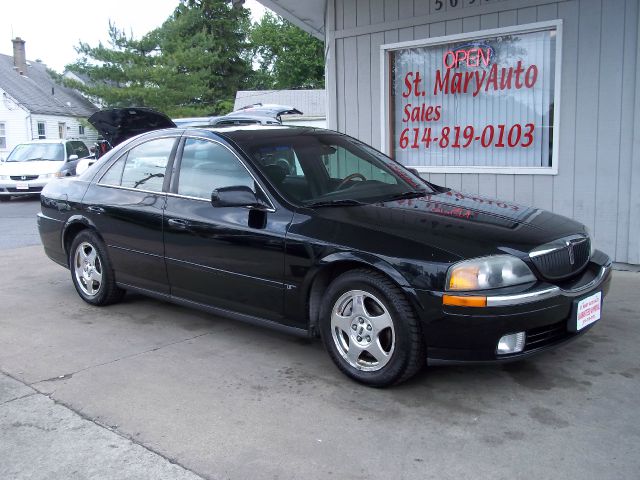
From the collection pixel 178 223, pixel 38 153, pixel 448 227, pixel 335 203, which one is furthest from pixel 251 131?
pixel 38 153

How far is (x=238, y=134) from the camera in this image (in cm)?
471

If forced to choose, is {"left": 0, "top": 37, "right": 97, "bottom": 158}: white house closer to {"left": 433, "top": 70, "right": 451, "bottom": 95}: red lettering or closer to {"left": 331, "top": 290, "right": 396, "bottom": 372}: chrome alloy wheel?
{"left": 433, "top": 70, "right": 451, "bottom": 95}: red lettering

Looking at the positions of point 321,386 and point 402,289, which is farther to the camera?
point 321,386

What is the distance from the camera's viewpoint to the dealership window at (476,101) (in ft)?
22.6

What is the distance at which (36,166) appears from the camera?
55.0ft

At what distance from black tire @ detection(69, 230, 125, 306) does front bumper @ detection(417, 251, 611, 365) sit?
10.4 ft

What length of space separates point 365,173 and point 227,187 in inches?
46.8

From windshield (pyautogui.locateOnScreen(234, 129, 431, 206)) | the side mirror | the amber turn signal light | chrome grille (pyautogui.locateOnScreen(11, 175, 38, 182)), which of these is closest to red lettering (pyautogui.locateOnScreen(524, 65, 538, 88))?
windshield (pyautogui.locateOnScreen(234, 129, 431, 206))

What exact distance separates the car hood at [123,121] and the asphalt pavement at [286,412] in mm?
5606

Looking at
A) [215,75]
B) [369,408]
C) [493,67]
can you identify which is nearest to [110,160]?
[369,408]

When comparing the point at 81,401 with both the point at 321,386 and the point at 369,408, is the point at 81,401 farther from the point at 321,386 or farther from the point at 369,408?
the point at 369,408

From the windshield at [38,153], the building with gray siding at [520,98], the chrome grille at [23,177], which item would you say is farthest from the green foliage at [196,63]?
the building with gray siding at [520,98]

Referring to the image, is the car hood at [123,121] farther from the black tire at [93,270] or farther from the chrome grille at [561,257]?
the chrome grille at [561,257]

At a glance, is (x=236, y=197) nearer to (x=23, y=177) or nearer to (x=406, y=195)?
(x=406, y=195)
